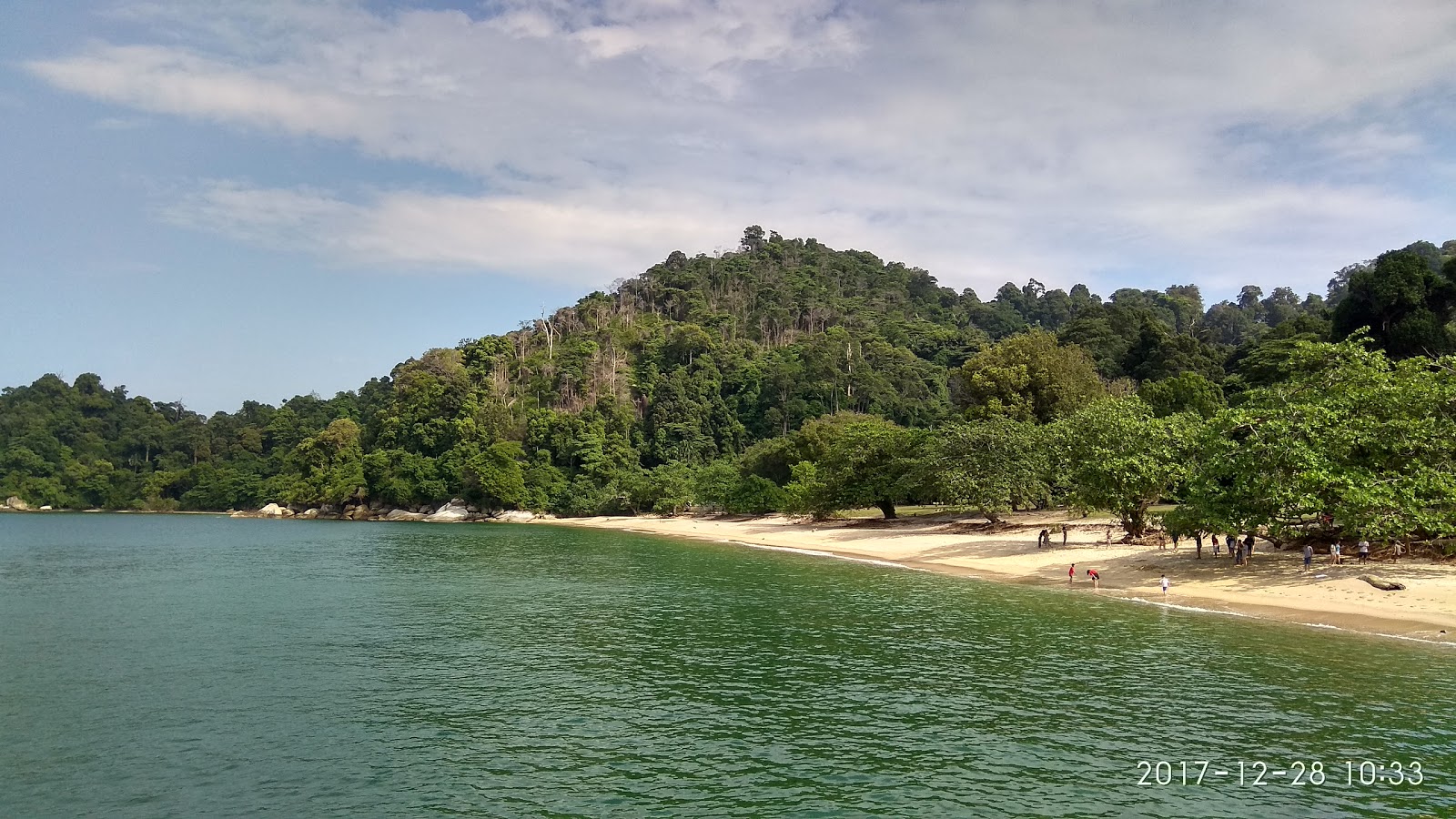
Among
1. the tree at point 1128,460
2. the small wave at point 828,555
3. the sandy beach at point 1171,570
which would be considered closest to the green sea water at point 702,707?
the sandy beach at point 1171,570

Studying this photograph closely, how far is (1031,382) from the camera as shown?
78062mm

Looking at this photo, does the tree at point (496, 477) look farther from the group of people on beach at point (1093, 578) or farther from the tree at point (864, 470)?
the group of people on beach at point (1093, 578)

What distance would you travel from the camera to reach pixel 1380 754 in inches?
640

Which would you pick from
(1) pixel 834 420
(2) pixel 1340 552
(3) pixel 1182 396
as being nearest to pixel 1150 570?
(2) pixel 1340 552

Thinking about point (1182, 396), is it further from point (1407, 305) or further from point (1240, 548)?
point (1240, 548)

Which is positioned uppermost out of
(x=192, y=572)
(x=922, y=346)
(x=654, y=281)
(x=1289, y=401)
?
(x=654, y=281)

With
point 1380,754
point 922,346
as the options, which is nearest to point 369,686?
point 1380,754

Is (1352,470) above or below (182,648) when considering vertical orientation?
above

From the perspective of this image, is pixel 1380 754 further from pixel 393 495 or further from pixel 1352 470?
pixel 393 495

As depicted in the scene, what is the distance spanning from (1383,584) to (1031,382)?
48.6 metres

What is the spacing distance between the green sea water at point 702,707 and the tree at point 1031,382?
41446 mm

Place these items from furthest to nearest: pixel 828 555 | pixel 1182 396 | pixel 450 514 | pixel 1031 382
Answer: pixel 450 514, pixel 1031 382, pixel 1182 396, pixel 828 555

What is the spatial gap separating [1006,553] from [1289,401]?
1727 centimetres

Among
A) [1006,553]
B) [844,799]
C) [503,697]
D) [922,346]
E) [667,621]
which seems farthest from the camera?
[922,346]
